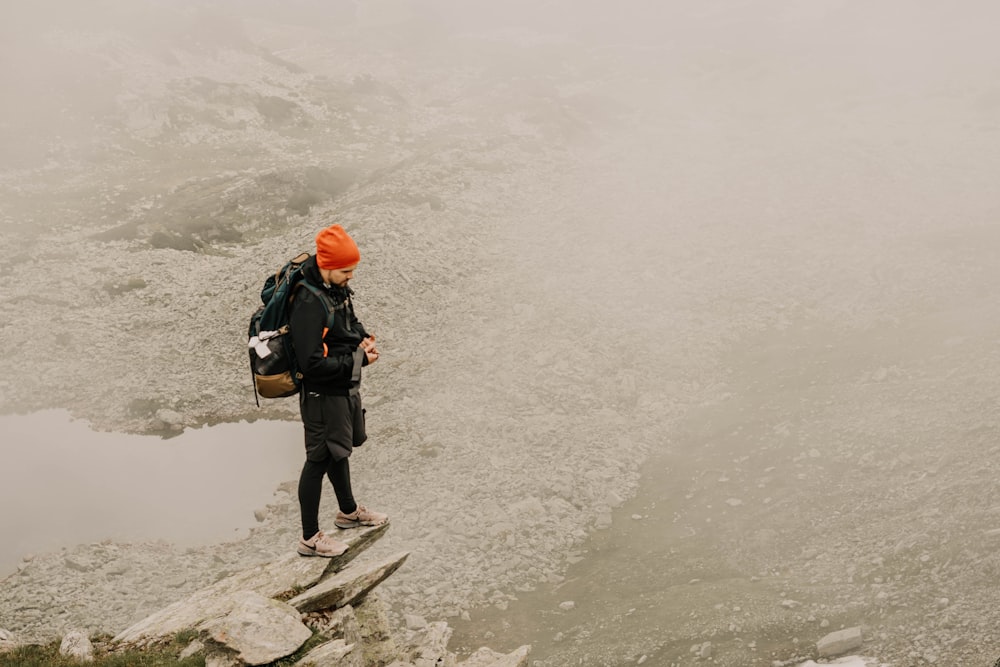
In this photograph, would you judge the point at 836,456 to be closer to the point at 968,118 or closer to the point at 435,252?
the point at 435,252

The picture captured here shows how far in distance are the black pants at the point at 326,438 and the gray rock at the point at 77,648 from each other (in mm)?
3719

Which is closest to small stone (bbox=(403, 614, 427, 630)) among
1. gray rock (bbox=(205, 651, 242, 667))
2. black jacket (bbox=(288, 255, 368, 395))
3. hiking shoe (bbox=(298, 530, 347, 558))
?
hiking shoe (bbox=(298, 530, 347, 558))

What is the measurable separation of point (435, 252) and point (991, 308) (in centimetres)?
2306

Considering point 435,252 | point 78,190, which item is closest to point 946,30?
point 435,252

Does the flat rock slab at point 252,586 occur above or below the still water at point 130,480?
above

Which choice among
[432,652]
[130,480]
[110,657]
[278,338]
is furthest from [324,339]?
[130,480]

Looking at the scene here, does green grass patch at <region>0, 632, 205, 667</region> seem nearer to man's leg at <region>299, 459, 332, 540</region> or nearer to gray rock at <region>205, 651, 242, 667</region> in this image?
gray rock at <region>205, 651, 242, 667</region>

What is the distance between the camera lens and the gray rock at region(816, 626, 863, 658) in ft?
39.1

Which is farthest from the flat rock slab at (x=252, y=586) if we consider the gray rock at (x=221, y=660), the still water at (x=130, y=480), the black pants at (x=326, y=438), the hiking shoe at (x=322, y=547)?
the still water at (x=130, y=480)

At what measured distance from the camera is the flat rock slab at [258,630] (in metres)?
8.92

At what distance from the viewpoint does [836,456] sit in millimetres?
19469

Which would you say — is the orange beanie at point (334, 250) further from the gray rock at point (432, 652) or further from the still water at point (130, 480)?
the still water at point (130, 480)

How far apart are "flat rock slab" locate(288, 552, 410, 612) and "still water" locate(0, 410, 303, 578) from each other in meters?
10.1

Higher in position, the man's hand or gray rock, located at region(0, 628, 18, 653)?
the man's hand
